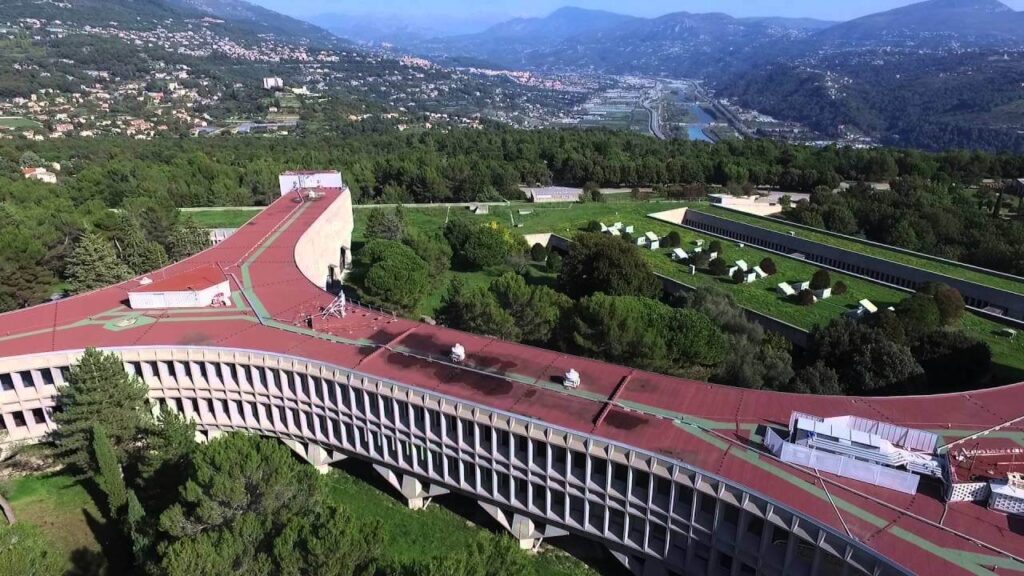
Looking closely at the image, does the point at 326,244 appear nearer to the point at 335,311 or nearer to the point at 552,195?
the point at 335,311

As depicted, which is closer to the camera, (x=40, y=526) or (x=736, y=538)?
(x=736, y=538)

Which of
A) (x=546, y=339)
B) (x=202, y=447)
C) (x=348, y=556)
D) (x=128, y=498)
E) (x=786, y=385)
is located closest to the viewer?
(x=348, y=556)

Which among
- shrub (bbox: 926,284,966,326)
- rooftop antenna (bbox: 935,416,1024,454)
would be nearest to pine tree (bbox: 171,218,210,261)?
rooftop antenna (bbox: 935,416,1024,454)

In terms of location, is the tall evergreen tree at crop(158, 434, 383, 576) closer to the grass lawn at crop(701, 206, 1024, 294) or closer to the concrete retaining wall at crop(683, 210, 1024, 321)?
the concrete retaining wall at crop(683, 210, 1024, 321)

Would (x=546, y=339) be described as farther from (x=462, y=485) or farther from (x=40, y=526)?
(x=40, y=526)

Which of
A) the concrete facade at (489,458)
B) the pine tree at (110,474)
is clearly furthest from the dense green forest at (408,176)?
the pine tree at (110,474)

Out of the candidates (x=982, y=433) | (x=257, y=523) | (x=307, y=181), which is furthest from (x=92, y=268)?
(x=982, y=433)

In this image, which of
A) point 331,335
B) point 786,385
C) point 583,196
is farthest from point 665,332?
point 583,196
